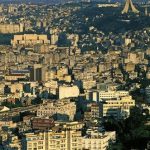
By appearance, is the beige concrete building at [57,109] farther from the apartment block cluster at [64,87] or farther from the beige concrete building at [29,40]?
the beige concrete building at [29,40]

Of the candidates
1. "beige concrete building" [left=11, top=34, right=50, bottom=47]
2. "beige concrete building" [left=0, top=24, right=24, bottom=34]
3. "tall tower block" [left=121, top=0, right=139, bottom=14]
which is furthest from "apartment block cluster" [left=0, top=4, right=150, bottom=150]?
"tall tower block" [left=121, top=0, right=139, bottom=14]

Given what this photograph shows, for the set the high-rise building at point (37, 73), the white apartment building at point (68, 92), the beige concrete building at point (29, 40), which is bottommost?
the beige concrete building at point (29, 40)

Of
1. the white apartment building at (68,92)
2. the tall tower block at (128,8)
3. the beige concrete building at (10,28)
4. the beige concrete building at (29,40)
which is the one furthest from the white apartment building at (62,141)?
the tall tower block at (128,8)

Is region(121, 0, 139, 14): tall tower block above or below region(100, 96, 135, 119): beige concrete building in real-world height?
below

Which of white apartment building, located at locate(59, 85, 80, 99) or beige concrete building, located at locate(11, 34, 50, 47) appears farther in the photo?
beige concrete building, located at locate(11, 34, 50, 47)

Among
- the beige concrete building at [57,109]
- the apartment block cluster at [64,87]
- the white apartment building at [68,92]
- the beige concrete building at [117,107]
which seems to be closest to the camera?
the apartment block cluster at [64,87]

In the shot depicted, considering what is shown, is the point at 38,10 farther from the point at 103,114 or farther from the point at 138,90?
the point at 103,114

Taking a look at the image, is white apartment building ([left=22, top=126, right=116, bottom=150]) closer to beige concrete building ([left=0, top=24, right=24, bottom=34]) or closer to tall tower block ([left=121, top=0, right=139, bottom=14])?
beige concrete building ([left=0, top=24, right=24, bottom=34])

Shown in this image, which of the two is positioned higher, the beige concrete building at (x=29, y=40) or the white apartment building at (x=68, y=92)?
the white apartment building at (x=68, y=92)

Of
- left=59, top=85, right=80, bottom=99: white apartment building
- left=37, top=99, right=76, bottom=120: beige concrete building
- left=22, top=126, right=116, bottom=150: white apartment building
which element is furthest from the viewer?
left=59, top=85, right=80, bottom=99: white apartment building

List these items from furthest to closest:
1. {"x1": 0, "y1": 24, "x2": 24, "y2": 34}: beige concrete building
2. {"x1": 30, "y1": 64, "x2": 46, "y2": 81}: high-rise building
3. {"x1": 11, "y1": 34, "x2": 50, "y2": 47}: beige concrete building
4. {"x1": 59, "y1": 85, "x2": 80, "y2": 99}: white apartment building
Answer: {"x1": 0, "y1": 24, "x2": 24, "y2": 34}: beige concrete building
{"x1": 11, "y1": 34, "x2": 50, "y2": 47}: beige concrete building
{"x1": 30, "y1": 64, "x2": 46, "y2": 81}: high-rise building
{"x1": 59, "y1": 85, "x2": 80, "y2": 99}: white apartment building

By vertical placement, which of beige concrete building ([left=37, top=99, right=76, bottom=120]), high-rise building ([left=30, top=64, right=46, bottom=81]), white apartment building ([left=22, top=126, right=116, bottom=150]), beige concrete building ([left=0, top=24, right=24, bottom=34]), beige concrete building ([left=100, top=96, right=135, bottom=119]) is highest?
white apartment building ([left=22, top=126, right=116, bottom=150])
